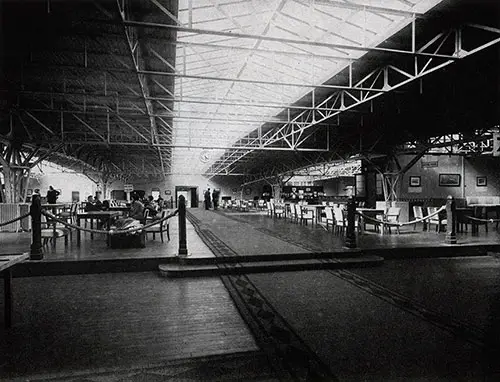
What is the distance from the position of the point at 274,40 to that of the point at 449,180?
12368 millimetres

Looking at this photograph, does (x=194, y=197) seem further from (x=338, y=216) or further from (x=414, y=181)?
(x=338, y=216)

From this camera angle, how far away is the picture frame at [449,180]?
14.7 metres

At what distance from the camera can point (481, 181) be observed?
15.3m

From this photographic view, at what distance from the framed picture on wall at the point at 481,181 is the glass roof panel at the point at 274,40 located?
9579mm

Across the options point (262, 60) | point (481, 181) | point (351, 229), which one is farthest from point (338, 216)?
point (481, 181)

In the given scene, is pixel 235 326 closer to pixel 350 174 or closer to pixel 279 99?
pixel 279 99

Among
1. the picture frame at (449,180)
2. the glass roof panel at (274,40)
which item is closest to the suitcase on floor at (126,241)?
the glass roof panel at (274,40)

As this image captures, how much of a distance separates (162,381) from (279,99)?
996 centimetres

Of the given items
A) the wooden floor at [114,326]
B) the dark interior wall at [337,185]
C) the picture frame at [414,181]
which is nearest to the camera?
the wooden floor at [114,326]

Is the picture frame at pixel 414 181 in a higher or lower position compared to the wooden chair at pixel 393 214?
higher

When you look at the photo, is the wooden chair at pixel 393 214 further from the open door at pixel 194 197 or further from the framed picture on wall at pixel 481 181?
the open door at pixel 194 197

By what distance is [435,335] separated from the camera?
9.93 ft

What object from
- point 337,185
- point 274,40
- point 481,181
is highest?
point 274,40

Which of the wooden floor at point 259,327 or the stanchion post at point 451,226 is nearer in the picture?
the wooden floor at point 259,327
